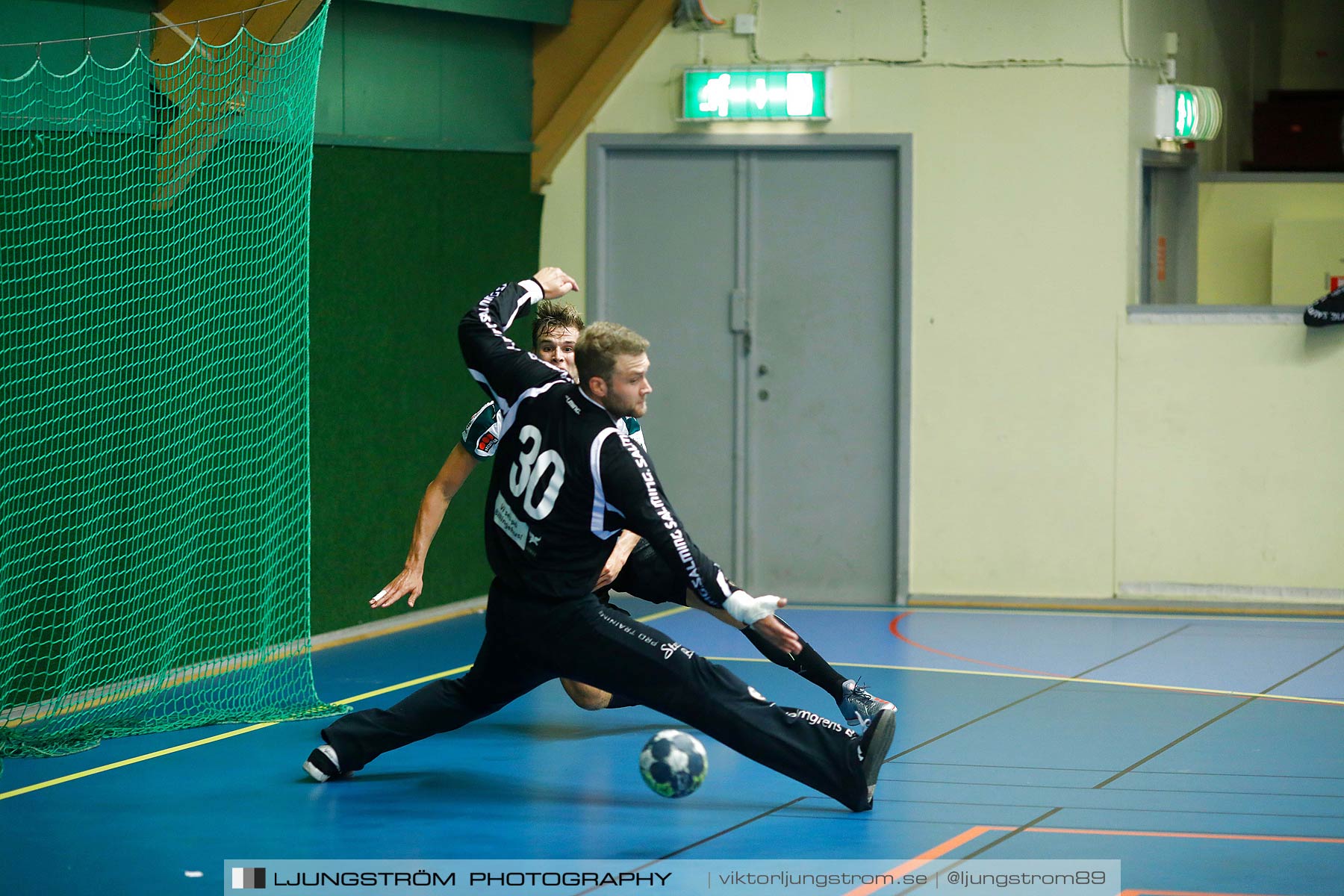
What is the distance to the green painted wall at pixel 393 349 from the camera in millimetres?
9258

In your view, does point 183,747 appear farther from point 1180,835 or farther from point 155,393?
point 1180,835

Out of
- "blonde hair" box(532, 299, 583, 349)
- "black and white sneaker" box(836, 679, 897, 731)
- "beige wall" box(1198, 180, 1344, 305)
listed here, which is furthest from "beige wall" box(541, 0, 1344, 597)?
"black and white sneaker" box(836, 679, 897, 731)

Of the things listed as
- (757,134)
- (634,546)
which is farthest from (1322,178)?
(634,546)

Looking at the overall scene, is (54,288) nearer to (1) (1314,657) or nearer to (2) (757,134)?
(2) (757,134)

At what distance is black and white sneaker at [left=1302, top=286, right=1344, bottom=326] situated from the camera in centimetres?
1021

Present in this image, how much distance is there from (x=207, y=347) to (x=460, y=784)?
3.00m

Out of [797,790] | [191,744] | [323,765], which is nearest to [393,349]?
[191,744]

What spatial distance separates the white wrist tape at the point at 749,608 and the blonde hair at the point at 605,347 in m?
0.88

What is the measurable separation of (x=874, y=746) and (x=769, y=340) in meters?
5.63

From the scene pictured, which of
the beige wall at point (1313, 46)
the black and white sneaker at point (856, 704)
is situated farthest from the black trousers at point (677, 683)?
the beige wall at point (1313, 46)

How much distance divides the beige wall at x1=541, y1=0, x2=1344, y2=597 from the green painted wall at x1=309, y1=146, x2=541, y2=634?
68.4 inches

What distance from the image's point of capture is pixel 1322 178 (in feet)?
40.6

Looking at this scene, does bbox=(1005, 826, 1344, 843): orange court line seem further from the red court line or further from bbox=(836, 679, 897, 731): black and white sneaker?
the red court line

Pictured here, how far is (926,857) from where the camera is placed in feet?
17.3
